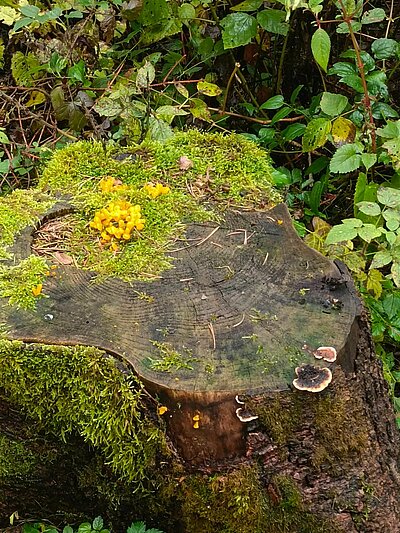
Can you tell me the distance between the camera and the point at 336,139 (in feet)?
10.5

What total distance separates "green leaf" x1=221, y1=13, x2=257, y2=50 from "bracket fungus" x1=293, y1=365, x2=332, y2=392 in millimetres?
2193

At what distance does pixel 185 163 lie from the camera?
9.11ft

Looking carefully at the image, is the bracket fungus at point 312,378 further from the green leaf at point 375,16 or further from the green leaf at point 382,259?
the green leaf at point 375,16

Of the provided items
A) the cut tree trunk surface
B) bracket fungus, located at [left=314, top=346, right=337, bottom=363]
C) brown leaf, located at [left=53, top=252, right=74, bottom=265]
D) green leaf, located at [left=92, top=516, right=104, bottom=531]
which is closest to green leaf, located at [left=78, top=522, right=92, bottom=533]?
green leaf, located at [left=92, top=516, right=104, bottom=531]

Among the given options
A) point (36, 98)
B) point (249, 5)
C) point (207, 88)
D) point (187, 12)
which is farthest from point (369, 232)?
point (36, 98)

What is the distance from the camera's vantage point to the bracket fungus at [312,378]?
180 centimetres

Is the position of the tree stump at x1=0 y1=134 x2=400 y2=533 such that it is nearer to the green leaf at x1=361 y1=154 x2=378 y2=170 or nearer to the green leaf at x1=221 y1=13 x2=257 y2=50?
the green leaf at x1=361 y1=154 x2=378 y2=170

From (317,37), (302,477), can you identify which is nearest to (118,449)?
(302,477)

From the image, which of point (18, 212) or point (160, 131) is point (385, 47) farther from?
point (18, 212)

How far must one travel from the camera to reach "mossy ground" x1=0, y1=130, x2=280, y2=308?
90.4 inches

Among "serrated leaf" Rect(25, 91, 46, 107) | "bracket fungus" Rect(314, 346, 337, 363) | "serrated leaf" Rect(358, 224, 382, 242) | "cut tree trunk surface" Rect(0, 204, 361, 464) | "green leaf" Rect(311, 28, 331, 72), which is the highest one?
"green leaf" Rect(311, 28, 331, 72)

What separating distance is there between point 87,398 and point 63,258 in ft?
1.82

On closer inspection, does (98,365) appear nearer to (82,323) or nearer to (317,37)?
(82,323)

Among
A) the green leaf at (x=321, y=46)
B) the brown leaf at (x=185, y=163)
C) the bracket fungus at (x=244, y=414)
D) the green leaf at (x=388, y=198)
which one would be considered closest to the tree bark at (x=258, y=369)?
the bracket fungus at (x=244, y=414)
